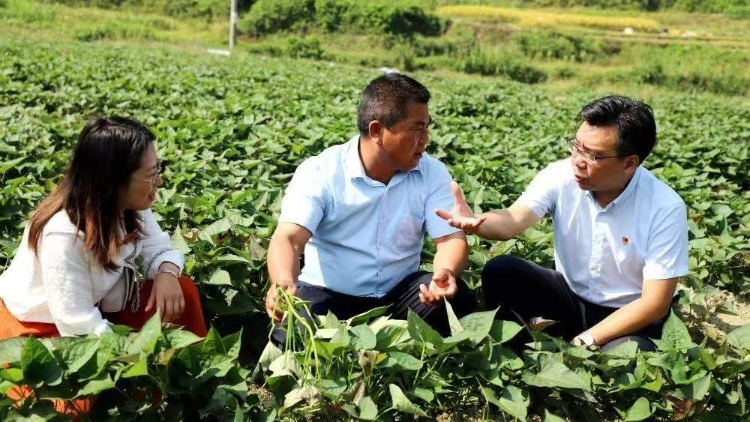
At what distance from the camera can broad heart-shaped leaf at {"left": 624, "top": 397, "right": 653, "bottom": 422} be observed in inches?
93.0

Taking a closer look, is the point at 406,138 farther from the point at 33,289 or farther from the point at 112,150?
the point at 33,289

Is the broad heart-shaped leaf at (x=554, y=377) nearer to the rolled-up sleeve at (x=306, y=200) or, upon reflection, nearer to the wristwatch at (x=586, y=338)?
the wristwatch at (x=586, y=338)

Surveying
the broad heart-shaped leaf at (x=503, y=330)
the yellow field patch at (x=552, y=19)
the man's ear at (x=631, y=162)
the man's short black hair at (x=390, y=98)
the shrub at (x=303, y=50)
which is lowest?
the shrub at (x=303, y=50)

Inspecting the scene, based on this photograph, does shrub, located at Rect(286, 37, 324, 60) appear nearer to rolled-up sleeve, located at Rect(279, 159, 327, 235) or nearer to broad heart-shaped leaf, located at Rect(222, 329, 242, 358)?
rolled-up sleeve, located at Rect(279, 159, 327, 235)

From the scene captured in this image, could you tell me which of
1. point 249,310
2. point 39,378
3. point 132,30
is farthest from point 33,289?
point 132,30

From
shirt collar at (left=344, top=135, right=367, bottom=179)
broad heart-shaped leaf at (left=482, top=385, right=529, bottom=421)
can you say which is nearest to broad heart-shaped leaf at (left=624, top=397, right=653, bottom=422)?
broad heart-shaped leaf at (left=482, top=385, right=529, bottom=421)

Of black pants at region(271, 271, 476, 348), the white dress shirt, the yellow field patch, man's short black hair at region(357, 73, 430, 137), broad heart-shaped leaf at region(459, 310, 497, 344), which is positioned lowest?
the yellow field patch

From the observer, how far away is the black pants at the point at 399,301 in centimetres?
288

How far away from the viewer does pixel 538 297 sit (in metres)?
2.99

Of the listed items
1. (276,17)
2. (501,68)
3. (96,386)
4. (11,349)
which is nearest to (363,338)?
(96,386)

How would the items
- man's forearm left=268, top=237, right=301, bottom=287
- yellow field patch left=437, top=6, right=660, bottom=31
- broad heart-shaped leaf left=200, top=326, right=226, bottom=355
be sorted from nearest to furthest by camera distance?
broad heart-shaped leaf left=200, top=326, right=226, bottom=355 < man's forearm left=268, top=237, right=301, bottom=287 < yellow field patch left=437, top=6, right=660, bottom=31

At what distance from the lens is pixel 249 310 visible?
3.01 m

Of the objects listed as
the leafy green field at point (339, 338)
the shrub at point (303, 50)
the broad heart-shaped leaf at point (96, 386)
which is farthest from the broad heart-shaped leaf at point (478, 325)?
the shrub at point (303, 50)

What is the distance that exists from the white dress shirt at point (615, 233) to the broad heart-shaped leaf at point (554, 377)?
62cm
